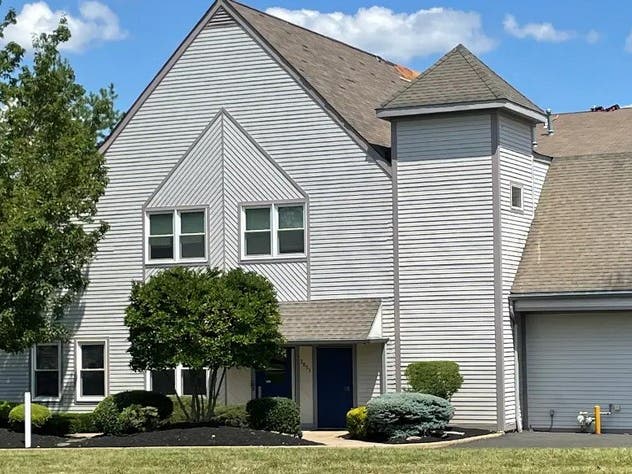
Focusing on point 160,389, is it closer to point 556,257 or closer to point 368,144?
point 368,144

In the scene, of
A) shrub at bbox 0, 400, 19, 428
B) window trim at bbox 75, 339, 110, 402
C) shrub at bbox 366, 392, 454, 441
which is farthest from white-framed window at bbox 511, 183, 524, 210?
shrub at bbox 0, 400, 19, 428

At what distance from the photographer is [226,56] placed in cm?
3622

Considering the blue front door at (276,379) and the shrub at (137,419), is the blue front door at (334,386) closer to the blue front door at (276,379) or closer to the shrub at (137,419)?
the blue front door at (276,379)

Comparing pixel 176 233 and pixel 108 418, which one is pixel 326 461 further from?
pixel 176 233

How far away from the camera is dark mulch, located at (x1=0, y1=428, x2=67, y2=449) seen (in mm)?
29406

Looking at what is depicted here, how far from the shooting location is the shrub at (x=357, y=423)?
30484 mm

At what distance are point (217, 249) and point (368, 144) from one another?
5.29 meters

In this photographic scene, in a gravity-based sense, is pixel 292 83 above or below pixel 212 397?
above

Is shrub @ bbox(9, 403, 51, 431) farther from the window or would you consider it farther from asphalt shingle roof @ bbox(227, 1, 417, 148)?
the window

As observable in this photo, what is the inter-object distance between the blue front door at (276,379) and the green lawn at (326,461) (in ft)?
31.8

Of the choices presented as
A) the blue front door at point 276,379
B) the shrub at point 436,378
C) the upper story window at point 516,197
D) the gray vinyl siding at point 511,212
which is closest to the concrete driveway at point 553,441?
the gray vinyl siding at point 511,212

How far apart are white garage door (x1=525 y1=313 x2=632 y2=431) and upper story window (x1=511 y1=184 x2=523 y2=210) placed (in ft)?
9.54

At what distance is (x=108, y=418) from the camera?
103 ft

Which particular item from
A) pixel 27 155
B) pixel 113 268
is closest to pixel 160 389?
pixel 113 268
